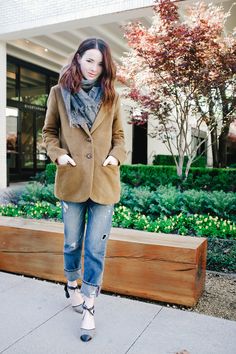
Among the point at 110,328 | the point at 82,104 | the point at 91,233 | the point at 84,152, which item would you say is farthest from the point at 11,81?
the point at 110,328

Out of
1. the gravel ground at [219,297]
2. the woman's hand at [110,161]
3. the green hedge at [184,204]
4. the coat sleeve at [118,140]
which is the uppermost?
the coat sleeve at [118,140]

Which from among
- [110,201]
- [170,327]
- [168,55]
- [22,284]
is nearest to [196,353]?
[170,327]

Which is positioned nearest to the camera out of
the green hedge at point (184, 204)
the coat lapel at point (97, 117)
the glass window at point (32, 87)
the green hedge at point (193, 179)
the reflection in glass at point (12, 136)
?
the coat lapel at point (97, 117)

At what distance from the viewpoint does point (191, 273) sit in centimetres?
244

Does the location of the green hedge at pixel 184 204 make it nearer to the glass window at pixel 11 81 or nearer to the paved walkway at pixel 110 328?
the paved walkway at pixel 110 328

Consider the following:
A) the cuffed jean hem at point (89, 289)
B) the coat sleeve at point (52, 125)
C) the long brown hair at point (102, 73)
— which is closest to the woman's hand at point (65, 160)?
the coat sleeve at point (52, 125)

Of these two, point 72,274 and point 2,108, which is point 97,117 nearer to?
point 72,274

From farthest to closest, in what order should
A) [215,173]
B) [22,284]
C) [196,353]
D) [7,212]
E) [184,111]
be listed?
[215,173] → [184,111] → [7,212] → [22,284] → [196,353]

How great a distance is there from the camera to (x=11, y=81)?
40.3 feet

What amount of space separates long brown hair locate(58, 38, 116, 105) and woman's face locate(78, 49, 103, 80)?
21 millimetres

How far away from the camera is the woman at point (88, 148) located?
206cm

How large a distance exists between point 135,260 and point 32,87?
11.9 meters

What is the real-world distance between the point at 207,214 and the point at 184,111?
3.40 meters

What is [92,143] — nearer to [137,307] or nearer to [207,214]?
[137,307]
